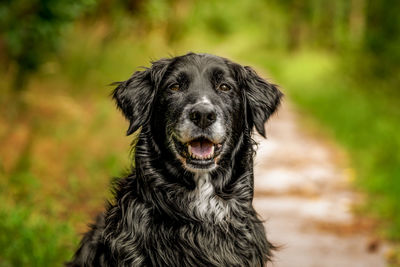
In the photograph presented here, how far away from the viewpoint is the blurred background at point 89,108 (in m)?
5.39

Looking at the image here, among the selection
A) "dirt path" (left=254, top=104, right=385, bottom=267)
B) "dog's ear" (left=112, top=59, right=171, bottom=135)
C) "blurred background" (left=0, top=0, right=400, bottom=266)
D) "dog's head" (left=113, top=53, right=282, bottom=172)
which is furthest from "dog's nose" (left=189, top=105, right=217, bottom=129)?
"blurred background" (left=0, top=0, right=400, bottom=266)

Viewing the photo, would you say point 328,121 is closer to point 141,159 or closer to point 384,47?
point 384,47

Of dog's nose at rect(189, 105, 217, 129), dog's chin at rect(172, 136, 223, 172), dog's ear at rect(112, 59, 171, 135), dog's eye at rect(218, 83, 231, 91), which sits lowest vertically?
dog's chin at rect(172, 136, 223, 172)

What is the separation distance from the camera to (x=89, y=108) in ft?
33.6

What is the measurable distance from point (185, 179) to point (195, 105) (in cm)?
54

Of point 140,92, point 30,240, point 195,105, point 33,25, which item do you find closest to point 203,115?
point 195,105

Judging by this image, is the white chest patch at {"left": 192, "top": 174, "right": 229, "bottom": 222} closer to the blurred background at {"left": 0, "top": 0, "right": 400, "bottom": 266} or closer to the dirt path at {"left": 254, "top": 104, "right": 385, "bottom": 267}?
the dirt path at {"left": 254, "top": 104, "right": 385, "bottom": 267}

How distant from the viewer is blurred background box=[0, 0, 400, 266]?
5.39 m

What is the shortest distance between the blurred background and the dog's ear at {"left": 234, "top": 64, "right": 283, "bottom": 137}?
2.45 ft

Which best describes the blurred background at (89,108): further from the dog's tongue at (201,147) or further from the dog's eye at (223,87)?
the dog's tongue at (201,147)

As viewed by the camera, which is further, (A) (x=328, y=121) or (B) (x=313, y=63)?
(B) (x=313, y=63)

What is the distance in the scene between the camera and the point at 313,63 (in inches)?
1067

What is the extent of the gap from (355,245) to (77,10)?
393 cm

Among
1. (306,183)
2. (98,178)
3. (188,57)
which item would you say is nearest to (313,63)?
(306,183)
